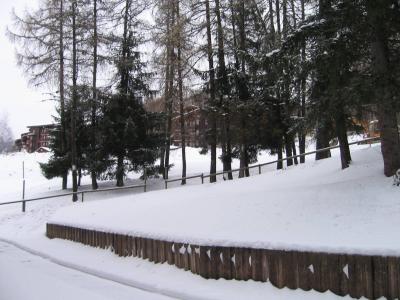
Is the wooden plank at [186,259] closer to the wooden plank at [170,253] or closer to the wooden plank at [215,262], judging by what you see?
the wooden plank at [170,253]

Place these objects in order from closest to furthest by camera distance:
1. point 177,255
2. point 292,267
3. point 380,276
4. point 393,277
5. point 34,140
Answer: point 393,277
point 380,276
point 292,267
point 177,255
point 34,140

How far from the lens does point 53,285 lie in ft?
30.6

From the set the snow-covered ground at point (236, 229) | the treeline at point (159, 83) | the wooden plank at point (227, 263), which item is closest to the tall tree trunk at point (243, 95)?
the treeline at point (159, 83)

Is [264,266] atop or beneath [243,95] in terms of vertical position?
beneath

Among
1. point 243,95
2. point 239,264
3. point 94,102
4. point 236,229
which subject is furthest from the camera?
point 94,102

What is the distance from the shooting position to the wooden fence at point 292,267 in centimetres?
657

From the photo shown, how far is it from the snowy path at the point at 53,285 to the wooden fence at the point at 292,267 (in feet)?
3.60

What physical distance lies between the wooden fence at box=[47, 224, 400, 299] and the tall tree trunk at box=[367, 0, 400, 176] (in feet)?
11.3

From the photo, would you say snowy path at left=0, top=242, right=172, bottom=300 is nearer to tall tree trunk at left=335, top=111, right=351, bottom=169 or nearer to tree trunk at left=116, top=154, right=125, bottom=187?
tall tree trunk at left=335, top=111, right=351, bottom=169

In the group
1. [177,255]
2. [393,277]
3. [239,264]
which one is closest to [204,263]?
[239,264]

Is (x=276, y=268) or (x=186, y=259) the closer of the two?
(x=276, y=268)

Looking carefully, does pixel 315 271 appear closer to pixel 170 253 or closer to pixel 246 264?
pixel 246 264

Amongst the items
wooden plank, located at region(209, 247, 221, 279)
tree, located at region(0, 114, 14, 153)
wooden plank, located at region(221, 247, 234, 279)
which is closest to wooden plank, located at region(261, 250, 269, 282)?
wooden plank, located at region(221, 247, 234, 279)

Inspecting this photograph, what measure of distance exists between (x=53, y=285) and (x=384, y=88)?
735 centimetres
